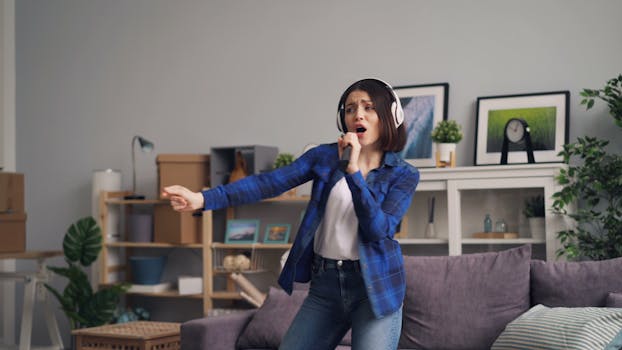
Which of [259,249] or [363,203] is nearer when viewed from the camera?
→ [363,203]

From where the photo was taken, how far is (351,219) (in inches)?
82.6

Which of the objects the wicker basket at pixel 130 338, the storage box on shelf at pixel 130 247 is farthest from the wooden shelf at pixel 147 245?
the wicker basket at pixel 130 338

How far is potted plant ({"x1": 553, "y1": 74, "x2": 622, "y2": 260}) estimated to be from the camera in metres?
3.89

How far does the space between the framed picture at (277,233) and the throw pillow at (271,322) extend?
1033mm

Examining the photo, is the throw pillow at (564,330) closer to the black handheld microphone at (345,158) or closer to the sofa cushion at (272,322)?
the sofa cushion at (272,322)

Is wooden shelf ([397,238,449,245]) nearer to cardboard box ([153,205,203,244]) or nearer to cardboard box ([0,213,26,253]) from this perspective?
cardboard box ([153,205,203,244])

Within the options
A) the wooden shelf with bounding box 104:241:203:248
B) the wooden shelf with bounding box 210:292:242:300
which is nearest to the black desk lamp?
the wooden shelf with bounding box 104:241:203:248

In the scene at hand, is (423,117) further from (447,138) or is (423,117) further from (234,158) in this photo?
(234,158)

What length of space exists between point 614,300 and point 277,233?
2256 millimetres

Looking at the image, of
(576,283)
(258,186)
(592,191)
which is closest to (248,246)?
(592,191)

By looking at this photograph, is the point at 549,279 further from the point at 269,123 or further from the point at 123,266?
the point at 123,266

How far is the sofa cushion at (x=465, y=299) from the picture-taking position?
11.2ft

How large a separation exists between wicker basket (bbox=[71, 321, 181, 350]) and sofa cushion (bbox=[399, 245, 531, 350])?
1.35m

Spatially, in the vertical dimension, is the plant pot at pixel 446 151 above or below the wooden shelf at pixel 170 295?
above
